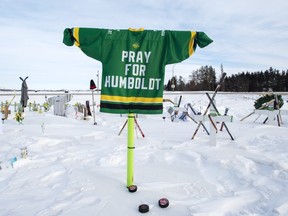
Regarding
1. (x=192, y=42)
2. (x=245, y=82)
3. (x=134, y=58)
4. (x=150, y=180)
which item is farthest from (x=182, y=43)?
(x=245, y=82)

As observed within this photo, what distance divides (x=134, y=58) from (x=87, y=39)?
70 centimetres

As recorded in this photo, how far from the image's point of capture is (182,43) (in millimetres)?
3305

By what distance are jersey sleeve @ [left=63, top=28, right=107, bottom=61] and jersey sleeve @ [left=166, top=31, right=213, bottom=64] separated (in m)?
0.93

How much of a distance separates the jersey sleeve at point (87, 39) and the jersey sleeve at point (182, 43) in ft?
3.06

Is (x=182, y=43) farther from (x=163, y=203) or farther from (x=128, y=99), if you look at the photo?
(x=163, y=203)

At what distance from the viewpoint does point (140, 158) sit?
4.96m

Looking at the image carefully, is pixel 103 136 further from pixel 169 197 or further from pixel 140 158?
pixel 169 197

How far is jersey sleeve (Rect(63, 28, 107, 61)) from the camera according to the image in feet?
10.8

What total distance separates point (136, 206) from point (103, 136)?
493cm

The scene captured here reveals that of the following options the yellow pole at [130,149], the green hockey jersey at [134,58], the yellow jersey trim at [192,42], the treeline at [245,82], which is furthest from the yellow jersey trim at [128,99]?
the treeline at [245,82]

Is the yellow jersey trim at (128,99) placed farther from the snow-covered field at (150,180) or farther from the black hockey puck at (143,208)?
the black hockey puck at (143,208)

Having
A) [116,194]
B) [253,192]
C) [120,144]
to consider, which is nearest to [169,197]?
[116,194]

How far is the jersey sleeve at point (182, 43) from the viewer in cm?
330

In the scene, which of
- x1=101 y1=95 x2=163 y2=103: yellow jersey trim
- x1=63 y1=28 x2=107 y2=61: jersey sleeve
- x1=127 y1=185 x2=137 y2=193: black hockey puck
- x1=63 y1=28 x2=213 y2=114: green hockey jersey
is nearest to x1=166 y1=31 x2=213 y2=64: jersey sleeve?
x1=63 y1=28 x2=213 y2=114: green hockey jersey
